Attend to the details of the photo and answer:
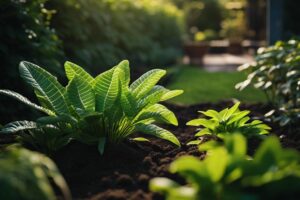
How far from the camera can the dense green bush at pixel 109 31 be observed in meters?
5.80

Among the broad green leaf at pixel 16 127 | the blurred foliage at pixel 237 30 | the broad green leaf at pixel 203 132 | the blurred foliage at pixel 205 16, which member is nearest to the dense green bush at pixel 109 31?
the broad green leaf at pixel 16 127

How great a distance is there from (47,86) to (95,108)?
31 centimetres

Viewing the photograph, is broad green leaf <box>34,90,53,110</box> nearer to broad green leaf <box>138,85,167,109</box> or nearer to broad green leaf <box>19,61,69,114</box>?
broad green leaf <box>19,61,69,114</box>

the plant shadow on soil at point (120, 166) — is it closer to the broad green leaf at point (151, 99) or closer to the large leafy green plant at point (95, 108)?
the large leafy green plant at point (95, 108)

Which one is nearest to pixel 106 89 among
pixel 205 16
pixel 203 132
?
pixel 203 132

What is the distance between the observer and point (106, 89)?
2926 mm

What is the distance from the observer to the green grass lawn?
6792mm

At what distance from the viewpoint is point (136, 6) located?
9.67 metres

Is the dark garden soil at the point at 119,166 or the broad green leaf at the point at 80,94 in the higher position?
the broad green leaf at the point at 80,94

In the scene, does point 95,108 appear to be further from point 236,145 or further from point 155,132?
point 236,145

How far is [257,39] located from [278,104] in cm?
1469

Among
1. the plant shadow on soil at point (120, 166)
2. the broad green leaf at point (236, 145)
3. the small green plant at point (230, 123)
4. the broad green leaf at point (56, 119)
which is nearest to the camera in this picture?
the broad green leaf at point (236, 145)

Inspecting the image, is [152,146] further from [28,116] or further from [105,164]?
[28,116]

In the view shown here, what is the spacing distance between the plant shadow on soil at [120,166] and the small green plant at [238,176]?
1.37 feet
